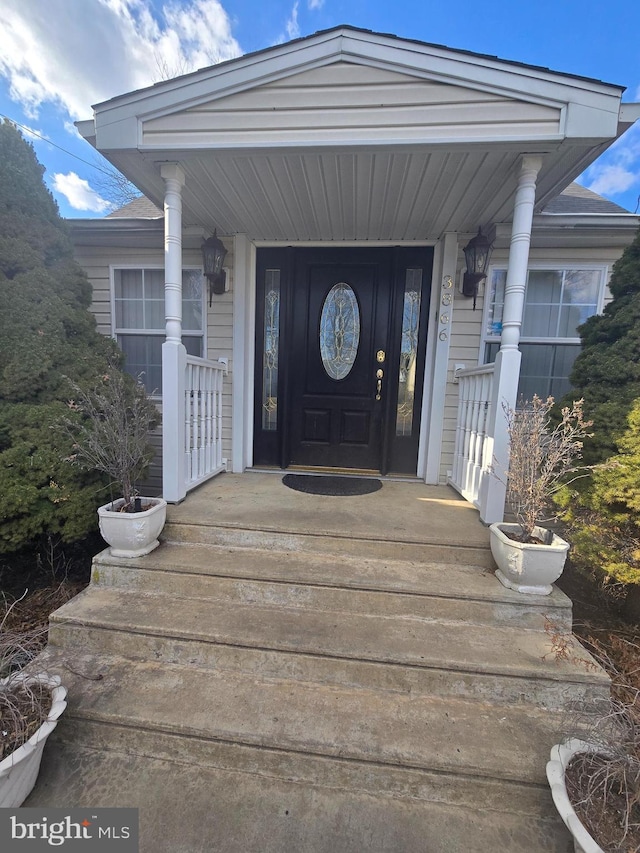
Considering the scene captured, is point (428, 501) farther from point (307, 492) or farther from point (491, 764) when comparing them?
point (491, 764)

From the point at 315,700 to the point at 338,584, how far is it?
1.71 ft

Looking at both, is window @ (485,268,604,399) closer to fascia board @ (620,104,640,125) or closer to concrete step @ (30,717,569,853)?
fascia board @ (620,104,640,125)

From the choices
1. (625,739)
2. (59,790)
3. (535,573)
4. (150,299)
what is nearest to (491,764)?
(625,739)

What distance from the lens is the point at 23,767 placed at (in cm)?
119

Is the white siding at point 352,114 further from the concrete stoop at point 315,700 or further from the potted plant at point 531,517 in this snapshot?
the concrete stoop at point 315,700

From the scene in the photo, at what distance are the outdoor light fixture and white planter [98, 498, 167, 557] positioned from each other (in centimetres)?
294

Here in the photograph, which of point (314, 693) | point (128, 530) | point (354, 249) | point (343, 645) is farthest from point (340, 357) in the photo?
point (314, 693)

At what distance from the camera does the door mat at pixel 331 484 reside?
3.02 m

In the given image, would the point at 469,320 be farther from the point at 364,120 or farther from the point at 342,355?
the point at 364,120

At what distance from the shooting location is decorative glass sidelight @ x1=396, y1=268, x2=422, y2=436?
3.42 metres

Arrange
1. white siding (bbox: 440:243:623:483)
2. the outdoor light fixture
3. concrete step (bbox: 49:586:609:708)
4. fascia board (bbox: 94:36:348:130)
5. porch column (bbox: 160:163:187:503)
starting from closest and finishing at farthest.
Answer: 1. concrete step (bbox: 49:586:609:708)
2. fascia board (bbox: 94:36:348:130)
3. porch column (bbox: 160:163:187:503)
4. the outdoor light fixture
5. white siding (bbox: 440:243:623:483)

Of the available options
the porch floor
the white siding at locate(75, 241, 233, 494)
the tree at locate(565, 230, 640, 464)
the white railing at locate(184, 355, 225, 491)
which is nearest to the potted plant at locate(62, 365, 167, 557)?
the porch floor

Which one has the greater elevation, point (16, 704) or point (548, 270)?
point (548, 270)

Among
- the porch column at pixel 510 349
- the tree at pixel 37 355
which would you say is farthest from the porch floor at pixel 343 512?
the tree at pixel 37 355
